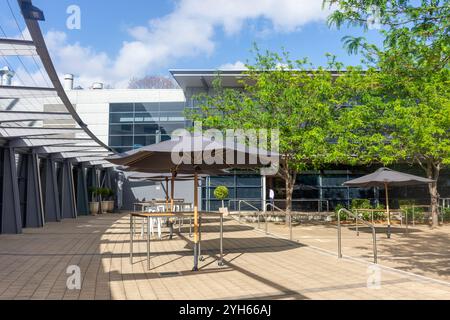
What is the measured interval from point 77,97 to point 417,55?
30320 millimetres

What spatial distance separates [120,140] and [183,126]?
192 inches

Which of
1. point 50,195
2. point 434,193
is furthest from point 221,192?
point 434,193

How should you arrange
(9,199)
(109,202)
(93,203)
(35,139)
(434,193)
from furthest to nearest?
(109,202) < (93,203) < (434,193) < (35,139) < (9,199)

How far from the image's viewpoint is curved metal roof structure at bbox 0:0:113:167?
6.41m

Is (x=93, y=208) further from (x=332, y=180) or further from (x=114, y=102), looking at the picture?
(x=332, y=180)

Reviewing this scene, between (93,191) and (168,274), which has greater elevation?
(93,191)

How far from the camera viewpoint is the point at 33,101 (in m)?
10.1

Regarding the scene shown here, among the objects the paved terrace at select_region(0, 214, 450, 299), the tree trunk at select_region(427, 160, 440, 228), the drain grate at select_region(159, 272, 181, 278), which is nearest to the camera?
the paved terrace at select_region(0, 214, 450, 299)

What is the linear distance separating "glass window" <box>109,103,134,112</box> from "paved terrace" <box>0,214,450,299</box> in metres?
22.1

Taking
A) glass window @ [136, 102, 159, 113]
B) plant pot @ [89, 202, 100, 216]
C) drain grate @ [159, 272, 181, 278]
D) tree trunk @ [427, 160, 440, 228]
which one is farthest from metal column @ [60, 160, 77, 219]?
tree trunk @ [427, 160, 440, 228]

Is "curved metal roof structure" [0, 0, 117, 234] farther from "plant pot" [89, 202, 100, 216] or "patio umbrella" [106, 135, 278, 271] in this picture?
"patio umbrella" [106, 135, 278, 271]

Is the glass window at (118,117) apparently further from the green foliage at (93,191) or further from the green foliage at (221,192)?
the green foliage at (221,192)
